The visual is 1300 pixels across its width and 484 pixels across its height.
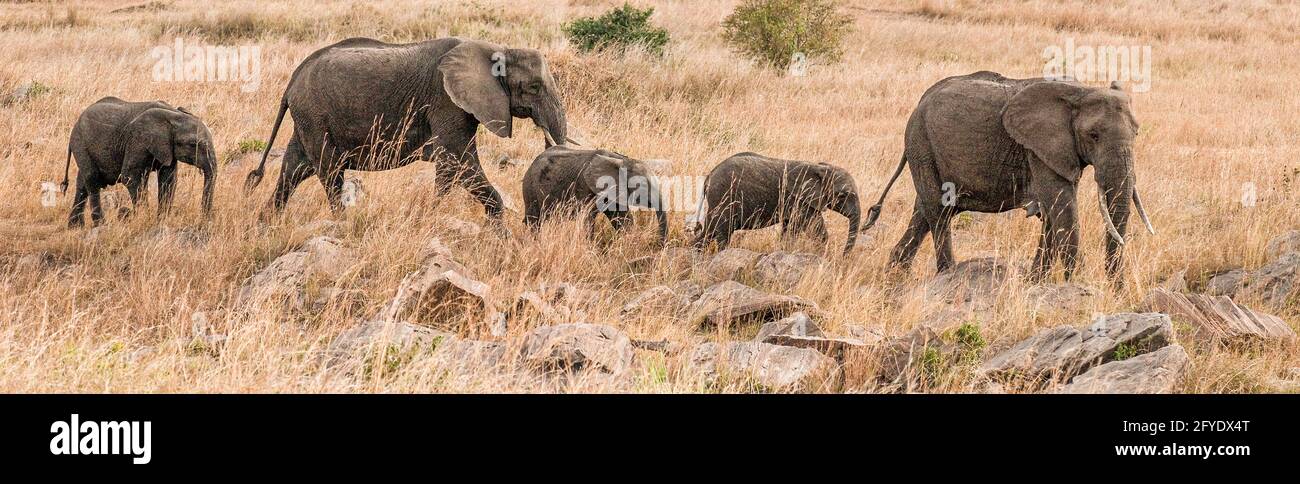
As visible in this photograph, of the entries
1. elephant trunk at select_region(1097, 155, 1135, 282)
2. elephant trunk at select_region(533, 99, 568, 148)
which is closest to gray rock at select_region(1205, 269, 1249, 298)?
elephant trunk at select_region(1097, 155, 1135, 282)

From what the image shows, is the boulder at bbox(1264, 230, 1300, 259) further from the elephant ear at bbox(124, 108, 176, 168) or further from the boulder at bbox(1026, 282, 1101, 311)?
the elephant ear at bbox(124, 108, 176, 168)

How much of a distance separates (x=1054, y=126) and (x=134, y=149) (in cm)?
739

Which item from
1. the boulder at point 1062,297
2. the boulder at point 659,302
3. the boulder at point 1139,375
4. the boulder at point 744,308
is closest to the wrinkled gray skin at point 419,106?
the boulder at point 659,302

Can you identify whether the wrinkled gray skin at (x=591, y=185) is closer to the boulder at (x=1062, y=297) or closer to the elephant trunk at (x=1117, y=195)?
the boulder at (x=1062, y=297)

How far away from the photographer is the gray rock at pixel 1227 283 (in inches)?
352

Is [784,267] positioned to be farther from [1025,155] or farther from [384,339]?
[384,339]

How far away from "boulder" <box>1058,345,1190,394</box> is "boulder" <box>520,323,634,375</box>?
2277 millimetres

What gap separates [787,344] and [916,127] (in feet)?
10.3

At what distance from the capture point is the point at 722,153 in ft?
47.2

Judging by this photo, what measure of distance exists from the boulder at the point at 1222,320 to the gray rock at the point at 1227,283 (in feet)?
4.08

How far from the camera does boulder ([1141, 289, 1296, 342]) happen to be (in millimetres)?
7273

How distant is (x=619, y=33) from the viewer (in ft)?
68.0

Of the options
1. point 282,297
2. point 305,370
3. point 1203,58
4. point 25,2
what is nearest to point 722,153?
point 282,297

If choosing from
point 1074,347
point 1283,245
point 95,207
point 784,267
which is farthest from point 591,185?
point 1283,245
